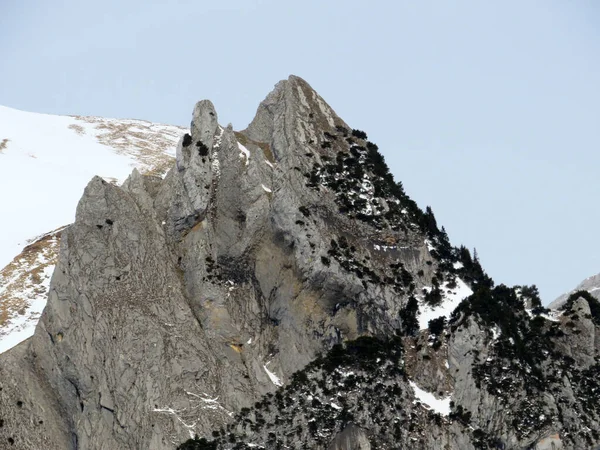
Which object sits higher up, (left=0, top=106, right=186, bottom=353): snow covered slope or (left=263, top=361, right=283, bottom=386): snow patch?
(left=0, top=106, right=186, bottom=353): snow covered slope

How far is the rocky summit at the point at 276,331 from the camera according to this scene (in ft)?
284

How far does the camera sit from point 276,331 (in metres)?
93.4

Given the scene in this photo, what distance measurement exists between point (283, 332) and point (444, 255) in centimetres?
1928

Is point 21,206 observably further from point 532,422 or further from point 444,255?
point 532,422

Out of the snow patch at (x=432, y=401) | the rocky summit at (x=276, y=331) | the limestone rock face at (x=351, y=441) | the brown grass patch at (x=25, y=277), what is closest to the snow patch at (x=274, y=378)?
the rocky summit at (x=276, y=331)

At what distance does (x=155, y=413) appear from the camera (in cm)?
8544

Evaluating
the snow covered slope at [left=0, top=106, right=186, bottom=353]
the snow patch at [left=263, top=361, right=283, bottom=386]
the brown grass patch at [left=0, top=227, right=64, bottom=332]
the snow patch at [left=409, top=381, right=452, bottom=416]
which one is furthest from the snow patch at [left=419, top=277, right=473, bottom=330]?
the brown grass patch at [left=0, top=227, right=64, bottom=332]

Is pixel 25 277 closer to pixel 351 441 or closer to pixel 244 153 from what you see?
pixel 244 153

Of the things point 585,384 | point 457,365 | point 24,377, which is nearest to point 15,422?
point 24,377

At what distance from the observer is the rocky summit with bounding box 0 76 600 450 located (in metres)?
86.6

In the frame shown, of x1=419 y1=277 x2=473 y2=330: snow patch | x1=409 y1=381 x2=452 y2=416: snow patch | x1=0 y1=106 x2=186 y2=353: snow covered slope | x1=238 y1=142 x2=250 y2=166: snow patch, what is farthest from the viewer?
x1=0 y1=106 x2=186 y2=353: snow covered slope

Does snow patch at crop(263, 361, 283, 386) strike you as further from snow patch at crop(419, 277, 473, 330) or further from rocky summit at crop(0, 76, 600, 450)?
snow patch at crop(419, 277, 473, 330)

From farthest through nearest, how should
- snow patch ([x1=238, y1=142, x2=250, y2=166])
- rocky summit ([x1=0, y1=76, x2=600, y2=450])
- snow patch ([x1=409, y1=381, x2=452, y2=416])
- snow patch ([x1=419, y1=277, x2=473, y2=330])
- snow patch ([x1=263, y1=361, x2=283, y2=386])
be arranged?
snow patch ([x1=238, y1=142, x2=250, y2=166]) < snow patch ([x1=419, y1=277, x2=473, y2=330]) < snow patch ([x1=263, y1=361, x2=283, y2=386]) < snow patch ([x1=409, y1=381, x2=452, y2=416]) < rocky summit ([x1=0, y1=76, x2=600, y2=450])

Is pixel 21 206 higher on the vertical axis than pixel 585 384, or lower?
higher
